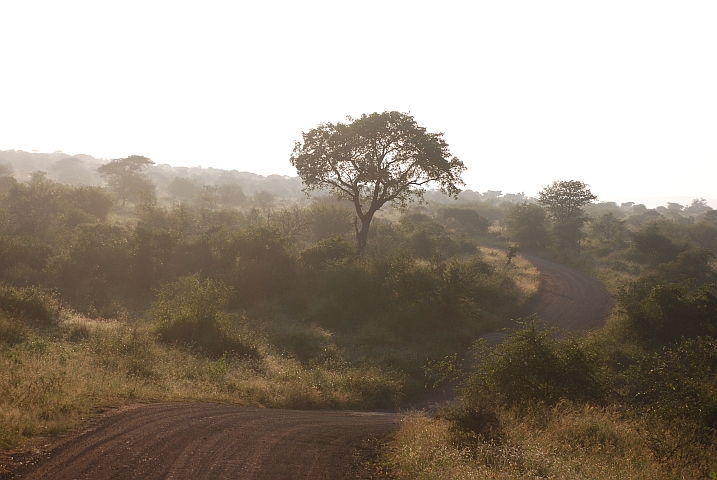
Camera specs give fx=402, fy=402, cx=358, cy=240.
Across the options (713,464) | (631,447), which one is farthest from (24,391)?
(713,464)

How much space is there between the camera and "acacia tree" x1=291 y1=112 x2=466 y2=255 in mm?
27641

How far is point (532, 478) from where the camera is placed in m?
6.59

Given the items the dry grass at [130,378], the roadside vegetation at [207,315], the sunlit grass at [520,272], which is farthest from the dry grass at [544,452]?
the sunlit grass at [520,272]

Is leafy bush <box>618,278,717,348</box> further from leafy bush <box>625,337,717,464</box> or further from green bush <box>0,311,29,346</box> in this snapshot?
green bush <box>0,311,29,346</box>

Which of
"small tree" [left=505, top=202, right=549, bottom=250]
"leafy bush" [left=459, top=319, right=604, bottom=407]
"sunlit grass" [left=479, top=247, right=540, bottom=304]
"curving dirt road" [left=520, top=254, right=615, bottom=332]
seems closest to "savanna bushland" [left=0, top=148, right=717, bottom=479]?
"leafy bush" [left=459, top=319, right=604, bottom=407]

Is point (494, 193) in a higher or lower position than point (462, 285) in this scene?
higher

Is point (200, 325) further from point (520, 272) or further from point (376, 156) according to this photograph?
point (520, 272)

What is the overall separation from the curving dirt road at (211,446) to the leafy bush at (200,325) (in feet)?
18.0

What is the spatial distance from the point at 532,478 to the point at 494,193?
625 feet

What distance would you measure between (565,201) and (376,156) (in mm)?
35621

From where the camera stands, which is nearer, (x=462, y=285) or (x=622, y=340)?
(x=622, y=340)

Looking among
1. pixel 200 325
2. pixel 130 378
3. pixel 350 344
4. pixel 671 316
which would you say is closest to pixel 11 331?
pixel 130 378

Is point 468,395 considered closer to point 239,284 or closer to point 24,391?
point 24,391

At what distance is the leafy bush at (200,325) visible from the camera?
15680mm
